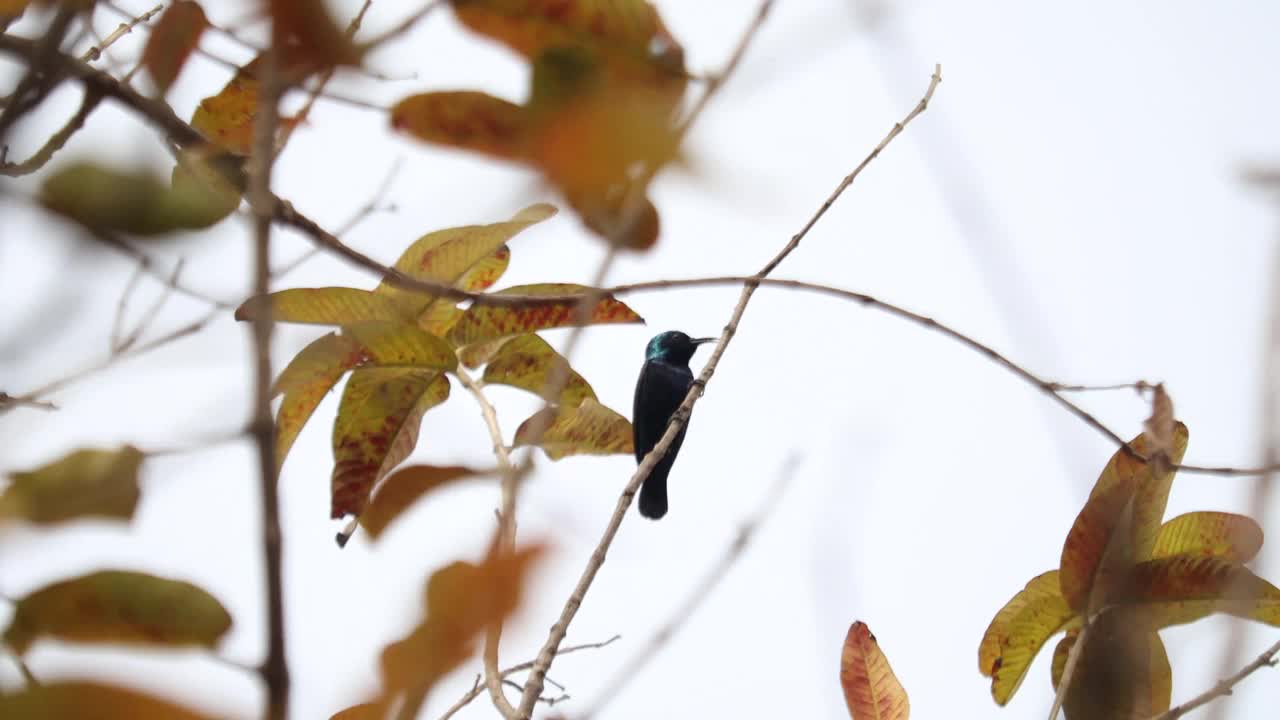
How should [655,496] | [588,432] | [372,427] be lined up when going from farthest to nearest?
[655,496]
[588,432]
[372,427]

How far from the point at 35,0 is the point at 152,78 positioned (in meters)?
0.34

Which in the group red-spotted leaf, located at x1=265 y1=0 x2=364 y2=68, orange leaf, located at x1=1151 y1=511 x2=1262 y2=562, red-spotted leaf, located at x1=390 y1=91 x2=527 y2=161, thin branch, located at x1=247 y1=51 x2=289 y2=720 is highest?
orange leaf, located at x1=1151 y1=511 x2=1262 y2=562

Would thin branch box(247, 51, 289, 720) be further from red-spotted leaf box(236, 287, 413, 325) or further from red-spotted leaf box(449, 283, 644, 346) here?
red-spotted leaf box(449, 283, 644, 346)

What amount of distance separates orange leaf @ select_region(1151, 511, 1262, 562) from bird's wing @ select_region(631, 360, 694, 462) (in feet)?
16.6

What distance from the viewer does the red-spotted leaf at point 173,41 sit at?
1090 mm

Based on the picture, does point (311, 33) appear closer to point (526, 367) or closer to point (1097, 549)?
point (1097, 549)

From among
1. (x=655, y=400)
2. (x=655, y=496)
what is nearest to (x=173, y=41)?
(x=655, y=496)

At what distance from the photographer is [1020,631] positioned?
1719 mm

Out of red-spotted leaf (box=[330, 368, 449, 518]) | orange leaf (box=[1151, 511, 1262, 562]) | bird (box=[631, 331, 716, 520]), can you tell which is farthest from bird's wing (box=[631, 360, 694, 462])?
orange leaf (box=[1151, 511, 1262, 562])

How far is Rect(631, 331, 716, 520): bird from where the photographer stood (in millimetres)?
6465

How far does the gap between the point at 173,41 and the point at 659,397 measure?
19.3ft

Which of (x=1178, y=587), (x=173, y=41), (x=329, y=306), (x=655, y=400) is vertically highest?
(x=655, y=400)

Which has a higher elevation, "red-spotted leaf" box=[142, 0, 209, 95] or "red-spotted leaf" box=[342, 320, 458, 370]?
"red-spotted leaf" box=[342, 320, 458, 370]

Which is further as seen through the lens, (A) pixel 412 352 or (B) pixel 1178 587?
(A) pixel 412 352
